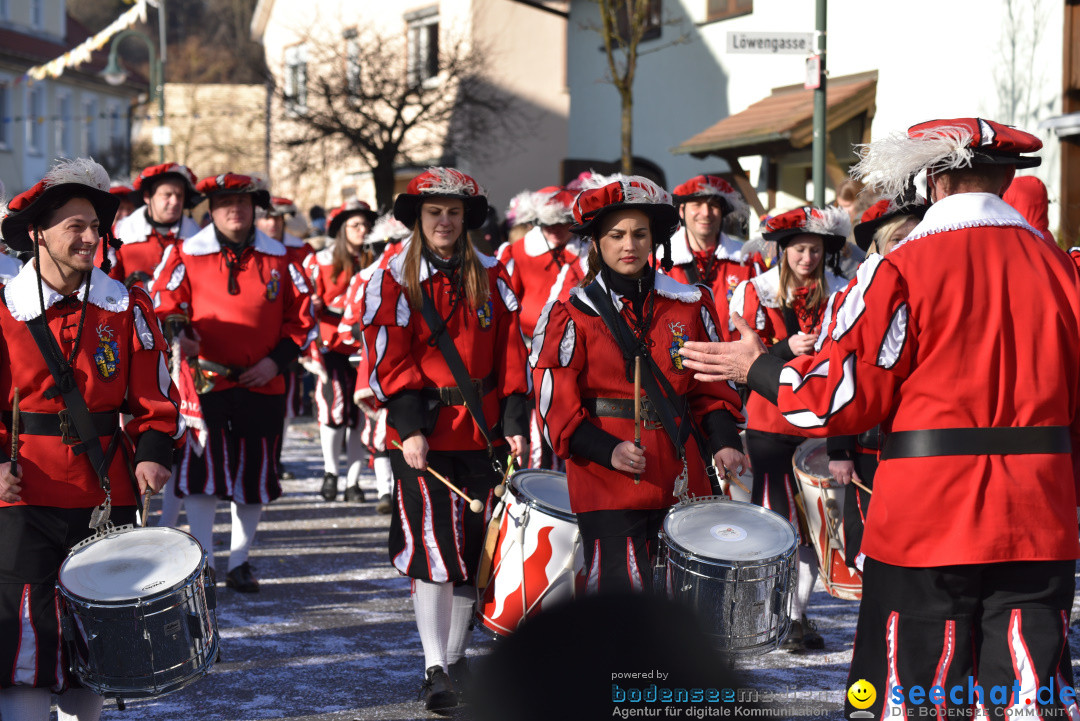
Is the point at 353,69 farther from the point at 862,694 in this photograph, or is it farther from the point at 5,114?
the point at 5,114

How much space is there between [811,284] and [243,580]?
351cm

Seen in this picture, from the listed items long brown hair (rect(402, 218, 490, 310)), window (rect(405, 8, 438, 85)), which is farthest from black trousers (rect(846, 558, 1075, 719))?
window (rect(405, 8, 438, 85))

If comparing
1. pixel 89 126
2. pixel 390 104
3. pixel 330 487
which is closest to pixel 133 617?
pixel 330 487

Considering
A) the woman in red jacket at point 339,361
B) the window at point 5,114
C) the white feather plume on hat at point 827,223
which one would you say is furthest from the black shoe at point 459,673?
the window at point 5,114

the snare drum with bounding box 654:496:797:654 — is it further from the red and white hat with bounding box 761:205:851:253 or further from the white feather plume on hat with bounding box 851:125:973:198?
the red and white hat with bounding box 761:205:851:253

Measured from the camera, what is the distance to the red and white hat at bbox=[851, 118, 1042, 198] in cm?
333

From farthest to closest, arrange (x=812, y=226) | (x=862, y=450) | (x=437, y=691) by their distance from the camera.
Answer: (x=812, y=226) → (x=862, y=450) → (x=437, y=691)

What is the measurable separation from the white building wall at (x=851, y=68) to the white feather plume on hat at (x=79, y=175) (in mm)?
7471

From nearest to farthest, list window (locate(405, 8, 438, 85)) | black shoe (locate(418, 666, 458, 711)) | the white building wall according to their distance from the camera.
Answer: black shoe (locate(418, 666, 458, 711)) < the white building wall < window (locate(405, 8, 438, 85))

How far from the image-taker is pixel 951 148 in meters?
3.33

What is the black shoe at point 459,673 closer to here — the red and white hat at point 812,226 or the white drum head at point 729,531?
the white drum head at point 729,531

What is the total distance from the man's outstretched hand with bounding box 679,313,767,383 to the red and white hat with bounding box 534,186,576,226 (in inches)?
228

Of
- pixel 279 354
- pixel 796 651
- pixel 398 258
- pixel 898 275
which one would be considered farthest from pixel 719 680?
pixel 279 354

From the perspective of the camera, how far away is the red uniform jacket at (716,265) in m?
7.84
